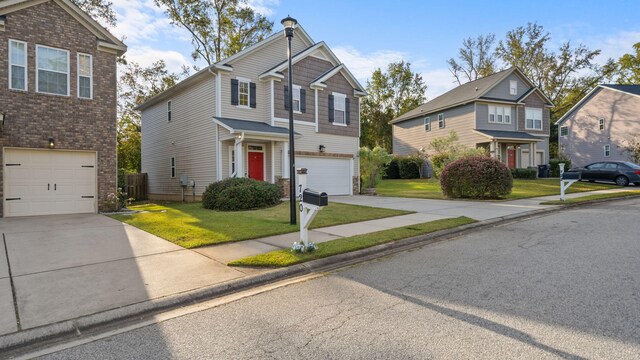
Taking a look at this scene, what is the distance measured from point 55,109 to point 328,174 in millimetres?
11979

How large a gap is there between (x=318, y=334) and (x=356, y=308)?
2.46 ft

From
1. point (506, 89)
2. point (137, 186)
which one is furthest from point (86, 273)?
point (506, 89)

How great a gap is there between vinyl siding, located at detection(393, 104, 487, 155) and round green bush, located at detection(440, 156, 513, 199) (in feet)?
43.2

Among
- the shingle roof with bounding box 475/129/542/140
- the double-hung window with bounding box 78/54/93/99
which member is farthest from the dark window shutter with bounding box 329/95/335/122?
the shingle roof with bounding box 475/129/542/140

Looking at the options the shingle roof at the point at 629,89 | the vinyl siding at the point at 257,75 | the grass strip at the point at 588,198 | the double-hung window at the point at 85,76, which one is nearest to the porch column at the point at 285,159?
the vinyl siding at the point at 257,75

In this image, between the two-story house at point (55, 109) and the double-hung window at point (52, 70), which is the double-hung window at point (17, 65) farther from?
the double-hung window at point (52, 70)

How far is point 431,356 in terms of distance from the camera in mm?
2947

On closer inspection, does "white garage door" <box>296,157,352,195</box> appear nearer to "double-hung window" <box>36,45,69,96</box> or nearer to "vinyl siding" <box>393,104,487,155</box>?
"double-hung window" <box>36,45,69,96</box>

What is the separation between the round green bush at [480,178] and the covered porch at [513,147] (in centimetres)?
1244

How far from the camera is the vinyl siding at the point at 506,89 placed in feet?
94.1

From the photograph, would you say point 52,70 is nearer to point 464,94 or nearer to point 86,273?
point 86,273

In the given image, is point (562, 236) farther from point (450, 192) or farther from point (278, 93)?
point (278, 93)

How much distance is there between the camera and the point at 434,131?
32.0 metres

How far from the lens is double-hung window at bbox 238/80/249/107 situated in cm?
1686
